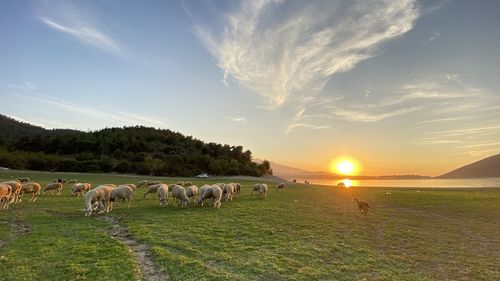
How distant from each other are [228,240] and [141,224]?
5453 millimetres

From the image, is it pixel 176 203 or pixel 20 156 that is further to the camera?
pixel 20 156

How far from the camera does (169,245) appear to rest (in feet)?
42.9

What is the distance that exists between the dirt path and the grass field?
5.4 inches

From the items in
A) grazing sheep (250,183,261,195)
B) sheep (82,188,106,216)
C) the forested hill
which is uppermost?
the forested hill

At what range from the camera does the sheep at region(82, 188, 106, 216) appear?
20625mm

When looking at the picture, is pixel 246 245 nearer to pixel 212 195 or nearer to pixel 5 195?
pixel 212 195

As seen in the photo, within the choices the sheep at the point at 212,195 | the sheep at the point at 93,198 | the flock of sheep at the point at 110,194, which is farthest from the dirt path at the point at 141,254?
the sheep at the point at 212,195

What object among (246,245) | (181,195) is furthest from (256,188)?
(246,245)

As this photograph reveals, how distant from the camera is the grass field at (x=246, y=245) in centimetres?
1021

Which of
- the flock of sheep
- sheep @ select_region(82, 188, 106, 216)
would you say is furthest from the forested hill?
sheep @ select_region(82, 188, 106, 216)

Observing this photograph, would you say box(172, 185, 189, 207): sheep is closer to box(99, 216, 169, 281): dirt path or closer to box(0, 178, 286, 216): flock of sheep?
box(0, 178, 286, 216): flock of sheep

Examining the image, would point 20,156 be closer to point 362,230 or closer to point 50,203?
point 50,203

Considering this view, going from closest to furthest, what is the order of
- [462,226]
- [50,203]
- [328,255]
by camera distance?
[328,255] < [462,226] < [50,203]

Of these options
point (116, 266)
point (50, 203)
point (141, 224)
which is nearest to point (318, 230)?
point (141, 224)
